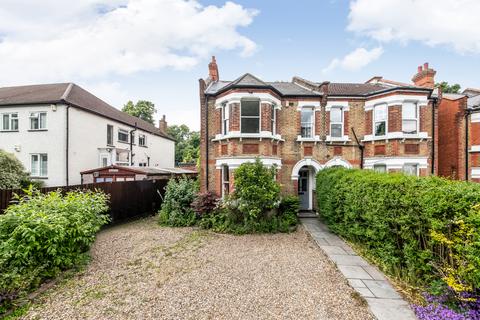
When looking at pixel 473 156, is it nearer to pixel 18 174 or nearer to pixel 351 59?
pixel 351 59

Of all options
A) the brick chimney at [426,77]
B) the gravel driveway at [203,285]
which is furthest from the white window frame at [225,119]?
the brick chimney at [426,77]

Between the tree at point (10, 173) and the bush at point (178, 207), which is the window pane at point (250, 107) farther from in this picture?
the tree at point (10, 173)

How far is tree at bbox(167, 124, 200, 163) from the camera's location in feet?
134

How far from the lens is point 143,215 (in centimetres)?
1184

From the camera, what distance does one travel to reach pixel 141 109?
38.7 m

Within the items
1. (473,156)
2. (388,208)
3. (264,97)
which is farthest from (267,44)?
(473,156)

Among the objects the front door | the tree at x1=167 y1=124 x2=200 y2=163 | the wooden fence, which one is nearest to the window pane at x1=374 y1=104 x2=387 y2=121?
the front door

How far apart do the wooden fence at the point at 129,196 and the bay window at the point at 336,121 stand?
36.6ft

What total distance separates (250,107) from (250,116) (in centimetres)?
46

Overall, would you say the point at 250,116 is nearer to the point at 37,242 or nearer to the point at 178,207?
the point at 178,207

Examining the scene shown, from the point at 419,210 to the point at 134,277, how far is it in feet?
21.9

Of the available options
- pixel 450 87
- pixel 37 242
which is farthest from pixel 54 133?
pixel 450 87

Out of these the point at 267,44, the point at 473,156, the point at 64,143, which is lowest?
the point at 473,156

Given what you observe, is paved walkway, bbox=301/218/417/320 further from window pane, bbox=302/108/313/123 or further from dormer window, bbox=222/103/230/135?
dormer window, bbox=222/103/230/135
